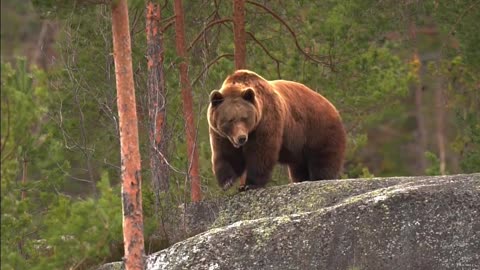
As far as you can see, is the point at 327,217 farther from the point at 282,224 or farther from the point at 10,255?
the point at 10,255

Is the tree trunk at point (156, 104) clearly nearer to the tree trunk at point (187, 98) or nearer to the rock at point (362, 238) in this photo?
the tree trunk at point (187, 98)

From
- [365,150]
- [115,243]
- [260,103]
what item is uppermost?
[260,103]

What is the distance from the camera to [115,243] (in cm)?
966

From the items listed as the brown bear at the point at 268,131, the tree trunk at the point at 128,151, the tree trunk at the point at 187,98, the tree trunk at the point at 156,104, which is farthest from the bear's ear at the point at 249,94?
the tree trunk at the point at 128,151

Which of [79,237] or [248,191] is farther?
[248,191]

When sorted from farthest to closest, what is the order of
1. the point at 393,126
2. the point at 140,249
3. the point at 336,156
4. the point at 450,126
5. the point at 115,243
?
the point at 393,126, the point at 450,126, the point at 336,156, the point at 115,243, the point at 140,249

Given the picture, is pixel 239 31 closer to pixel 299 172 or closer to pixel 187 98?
pixel 187 98

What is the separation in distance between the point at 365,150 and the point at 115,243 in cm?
2244

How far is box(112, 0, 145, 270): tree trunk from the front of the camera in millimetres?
8336

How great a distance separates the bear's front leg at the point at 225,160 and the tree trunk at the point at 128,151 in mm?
2468

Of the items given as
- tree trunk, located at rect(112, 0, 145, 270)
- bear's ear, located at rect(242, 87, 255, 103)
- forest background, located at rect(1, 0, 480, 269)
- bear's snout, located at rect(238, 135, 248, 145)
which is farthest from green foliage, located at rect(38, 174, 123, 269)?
bear's ear, located at rect(242, 87, 255, 103)

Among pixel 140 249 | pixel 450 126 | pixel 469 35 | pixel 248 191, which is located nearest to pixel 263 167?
pixel 248 191

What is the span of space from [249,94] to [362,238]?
2.63 metres

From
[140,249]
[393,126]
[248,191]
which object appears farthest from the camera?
[393,126]
